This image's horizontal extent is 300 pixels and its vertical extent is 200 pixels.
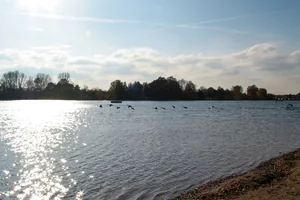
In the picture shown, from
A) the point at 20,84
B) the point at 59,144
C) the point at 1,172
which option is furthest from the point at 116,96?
the point at 1,172

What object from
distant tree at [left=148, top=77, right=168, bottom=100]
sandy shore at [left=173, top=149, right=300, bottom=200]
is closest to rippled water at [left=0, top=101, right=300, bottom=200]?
sandy shore at [left=173, top=149, right=300, bottom=200]

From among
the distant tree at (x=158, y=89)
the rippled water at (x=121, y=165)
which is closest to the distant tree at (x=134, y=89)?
the distant tree at (x=158, y=89)

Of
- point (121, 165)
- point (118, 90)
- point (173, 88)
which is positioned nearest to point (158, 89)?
point (173, 88)

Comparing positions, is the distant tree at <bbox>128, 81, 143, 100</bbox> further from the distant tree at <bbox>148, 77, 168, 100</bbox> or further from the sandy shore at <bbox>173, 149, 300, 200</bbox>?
the sandy shore at <bbox>173, 149, 300, 200</bbox>

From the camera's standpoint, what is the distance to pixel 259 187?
13.7m

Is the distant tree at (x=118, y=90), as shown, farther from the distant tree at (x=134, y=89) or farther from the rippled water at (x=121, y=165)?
the rippled water at (x=121, y=165)

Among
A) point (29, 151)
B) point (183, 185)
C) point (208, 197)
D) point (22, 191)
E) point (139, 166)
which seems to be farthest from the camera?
point (29, 151)

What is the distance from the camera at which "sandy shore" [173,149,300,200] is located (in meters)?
12.1

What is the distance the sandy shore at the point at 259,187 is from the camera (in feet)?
39.8

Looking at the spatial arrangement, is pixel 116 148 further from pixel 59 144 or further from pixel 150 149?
pixel 59 144

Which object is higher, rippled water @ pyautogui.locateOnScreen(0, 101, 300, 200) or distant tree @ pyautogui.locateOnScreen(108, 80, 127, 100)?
distant tree @ pyautogui.locateOnScreen(108, 80, 127, 100)

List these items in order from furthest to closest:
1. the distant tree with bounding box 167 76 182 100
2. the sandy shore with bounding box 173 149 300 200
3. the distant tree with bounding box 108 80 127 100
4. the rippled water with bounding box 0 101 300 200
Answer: the distant tree with bounding box 167 76 182 100 < the distant tree with bounding box 108 80 127 100 < the rippled water with bounding box 0 101 300 200 < the sandy shore with bounding box 173 149 300 200

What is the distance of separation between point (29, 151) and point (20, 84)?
183 meters

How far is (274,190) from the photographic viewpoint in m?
12.7
